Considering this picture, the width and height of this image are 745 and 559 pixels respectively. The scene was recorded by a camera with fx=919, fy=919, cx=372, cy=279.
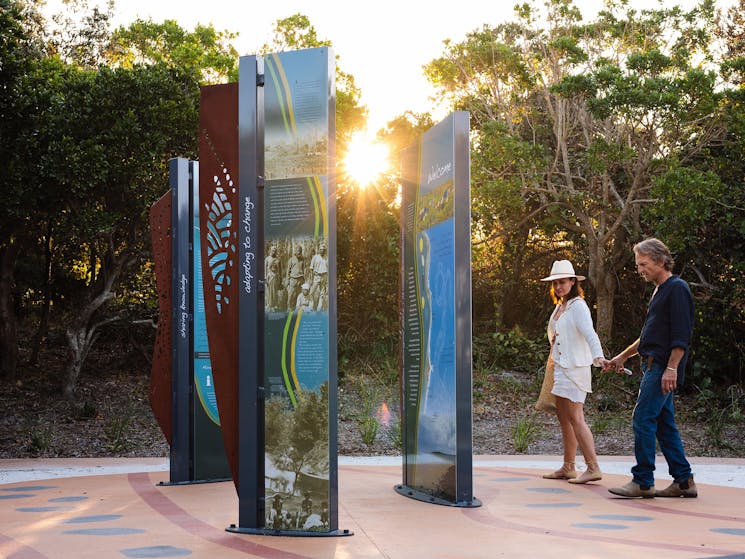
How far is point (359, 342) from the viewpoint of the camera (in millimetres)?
17609

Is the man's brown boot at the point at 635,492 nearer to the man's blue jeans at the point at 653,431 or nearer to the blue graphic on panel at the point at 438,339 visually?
the man's blue jeans at the point at 653,431

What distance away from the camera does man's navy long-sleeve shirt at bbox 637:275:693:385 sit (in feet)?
21.8

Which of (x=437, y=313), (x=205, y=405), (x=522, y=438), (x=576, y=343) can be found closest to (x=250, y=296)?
(x=437, y=313)

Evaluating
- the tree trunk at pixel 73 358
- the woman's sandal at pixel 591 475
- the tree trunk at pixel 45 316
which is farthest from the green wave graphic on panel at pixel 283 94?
the tree trunk at pixel 45 316

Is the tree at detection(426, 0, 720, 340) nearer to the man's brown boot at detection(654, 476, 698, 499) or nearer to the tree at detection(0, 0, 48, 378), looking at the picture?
the tree at detection(0, 0, 48, 378)

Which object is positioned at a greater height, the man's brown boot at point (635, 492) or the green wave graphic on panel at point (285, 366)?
the green wave graphic on panel at point (285, 366)

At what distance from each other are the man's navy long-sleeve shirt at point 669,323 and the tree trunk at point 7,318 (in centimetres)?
1219

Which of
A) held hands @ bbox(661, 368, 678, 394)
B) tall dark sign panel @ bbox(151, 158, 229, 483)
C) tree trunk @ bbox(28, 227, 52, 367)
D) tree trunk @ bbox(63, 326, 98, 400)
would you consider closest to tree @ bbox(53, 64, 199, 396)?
tree trunk @ bbox(63, 326, 98, 400)

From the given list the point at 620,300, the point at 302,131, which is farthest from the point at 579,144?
the point at 302,131

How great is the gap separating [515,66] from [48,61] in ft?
26.5

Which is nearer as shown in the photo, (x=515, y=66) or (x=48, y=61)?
(x=48, y=61)

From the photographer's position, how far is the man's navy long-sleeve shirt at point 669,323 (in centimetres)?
664

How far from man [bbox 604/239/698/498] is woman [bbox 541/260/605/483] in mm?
645

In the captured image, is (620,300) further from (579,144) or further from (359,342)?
(359,342)
